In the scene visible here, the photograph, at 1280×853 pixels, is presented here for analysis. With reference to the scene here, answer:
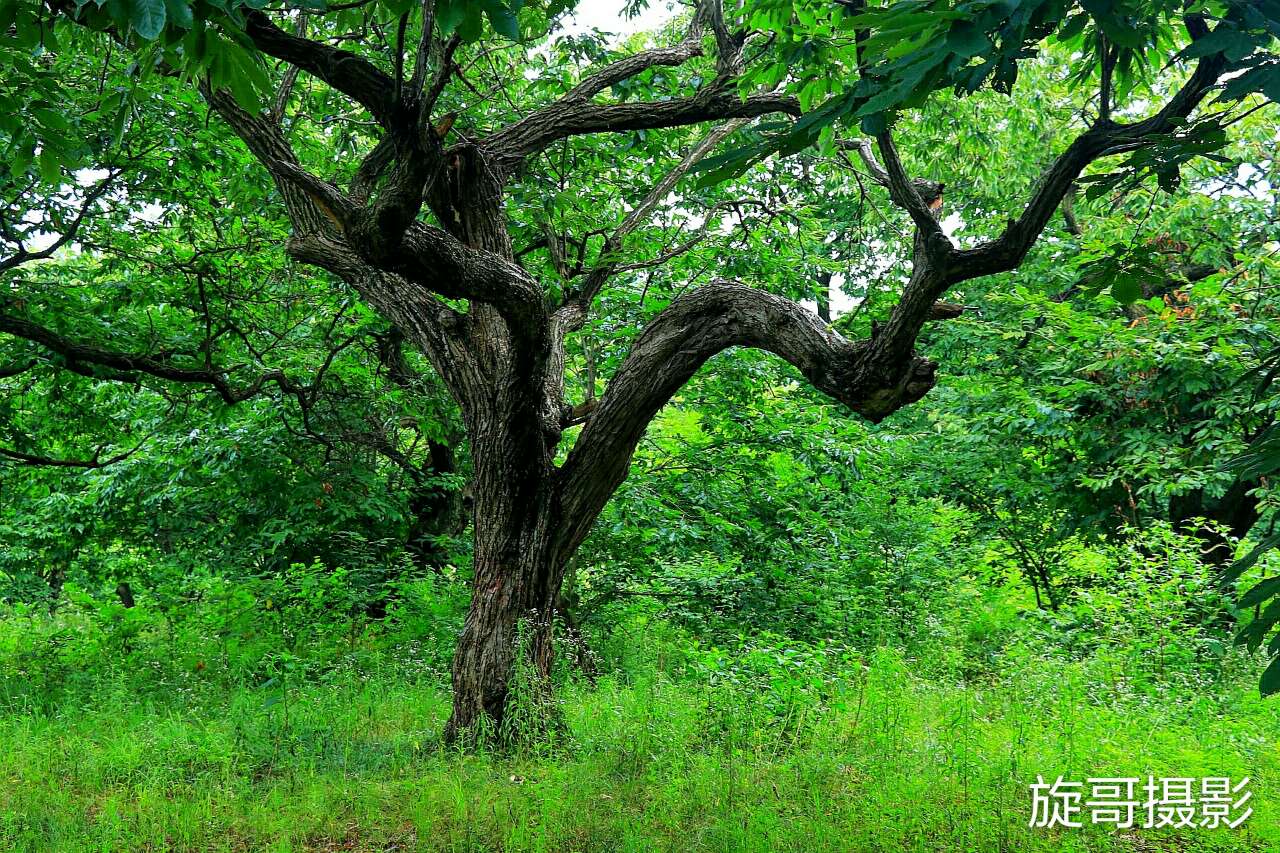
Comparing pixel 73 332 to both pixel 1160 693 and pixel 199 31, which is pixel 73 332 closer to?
pixel 199 31

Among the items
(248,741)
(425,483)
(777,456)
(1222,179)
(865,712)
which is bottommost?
(248,741)

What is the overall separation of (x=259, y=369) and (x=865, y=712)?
6.03m

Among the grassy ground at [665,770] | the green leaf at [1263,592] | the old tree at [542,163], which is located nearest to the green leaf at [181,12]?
the old tree at [542,163]

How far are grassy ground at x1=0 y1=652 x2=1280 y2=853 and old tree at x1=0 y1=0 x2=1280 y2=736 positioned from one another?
0.84m

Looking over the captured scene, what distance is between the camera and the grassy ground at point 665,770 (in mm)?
4348

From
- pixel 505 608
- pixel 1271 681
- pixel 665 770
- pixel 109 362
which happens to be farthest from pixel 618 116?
pixel 1271 681

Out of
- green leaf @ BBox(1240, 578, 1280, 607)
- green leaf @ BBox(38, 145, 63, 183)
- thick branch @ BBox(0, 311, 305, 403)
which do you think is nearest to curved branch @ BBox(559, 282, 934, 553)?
green leaf @ BBox(1240, 578, 1280, 607)

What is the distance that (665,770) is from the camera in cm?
512

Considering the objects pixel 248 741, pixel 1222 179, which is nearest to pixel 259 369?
pixel 248 741

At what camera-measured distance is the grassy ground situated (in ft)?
14.3

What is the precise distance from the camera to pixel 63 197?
7672mm

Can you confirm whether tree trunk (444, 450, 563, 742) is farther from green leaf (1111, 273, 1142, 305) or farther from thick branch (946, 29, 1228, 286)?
Result: green leaf (1111, 273, 1142, 305)

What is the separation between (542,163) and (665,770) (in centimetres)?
494

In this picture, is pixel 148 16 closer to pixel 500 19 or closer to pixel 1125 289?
pixel 500 19
